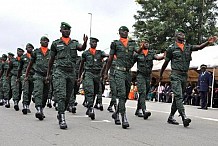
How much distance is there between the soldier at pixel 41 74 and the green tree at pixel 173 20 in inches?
1108

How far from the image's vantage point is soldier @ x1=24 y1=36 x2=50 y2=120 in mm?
9266

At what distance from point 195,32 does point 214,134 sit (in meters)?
32.1

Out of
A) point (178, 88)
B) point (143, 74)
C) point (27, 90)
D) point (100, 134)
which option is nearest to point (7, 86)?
point (27, 90)

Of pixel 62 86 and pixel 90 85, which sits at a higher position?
pixel 90 85

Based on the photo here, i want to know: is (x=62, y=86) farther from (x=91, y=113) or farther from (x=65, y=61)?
(x=91, y=113)

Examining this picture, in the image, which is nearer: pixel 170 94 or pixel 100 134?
pixel 100 134

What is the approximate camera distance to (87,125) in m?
8.30

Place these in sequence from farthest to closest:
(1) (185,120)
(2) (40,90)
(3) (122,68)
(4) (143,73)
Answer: (4) (143,73) → (2) (40,90) → (1) (185,120) → (3) (122,68)

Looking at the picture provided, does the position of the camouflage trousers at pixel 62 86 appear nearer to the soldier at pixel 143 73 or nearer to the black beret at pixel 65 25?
the black beret at pixel 65 25

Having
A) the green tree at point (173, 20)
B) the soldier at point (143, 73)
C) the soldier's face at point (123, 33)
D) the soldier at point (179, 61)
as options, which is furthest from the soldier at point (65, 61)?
the green tree at point (173, 20)

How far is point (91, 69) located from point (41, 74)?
139 cm

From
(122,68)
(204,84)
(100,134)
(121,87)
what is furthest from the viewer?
(204,84)

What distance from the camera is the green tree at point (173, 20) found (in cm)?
3766

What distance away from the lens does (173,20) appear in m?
38.1
